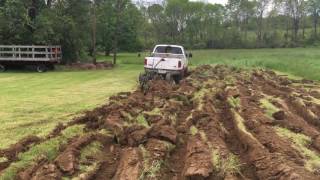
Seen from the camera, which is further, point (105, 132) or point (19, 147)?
point (105, 132)

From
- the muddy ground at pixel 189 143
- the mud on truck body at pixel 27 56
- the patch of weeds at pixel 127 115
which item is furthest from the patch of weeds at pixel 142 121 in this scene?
the mud on truck body at pixel 27 56

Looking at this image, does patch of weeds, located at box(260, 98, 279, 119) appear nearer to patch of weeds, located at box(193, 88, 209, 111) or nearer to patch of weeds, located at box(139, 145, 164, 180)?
patch of weeds, located at box(193, 88, 209, 111)

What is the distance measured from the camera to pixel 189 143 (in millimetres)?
9070

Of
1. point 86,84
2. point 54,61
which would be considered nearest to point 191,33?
point 54,61

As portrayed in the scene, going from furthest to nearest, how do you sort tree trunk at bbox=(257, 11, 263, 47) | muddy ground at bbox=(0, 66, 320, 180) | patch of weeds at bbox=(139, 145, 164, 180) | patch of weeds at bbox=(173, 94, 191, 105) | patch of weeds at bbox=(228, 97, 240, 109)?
tree trunk at bbox=(257, 11, 263, 47), patch of weeds at bbox=(173, 94, 191, 105), patch of weeds at bbox=(228, 97, 240, 109), muddy ground at bbox=(0, 66, 320, 180), patch of weeds at bbox=(139, 145, 164, 180)

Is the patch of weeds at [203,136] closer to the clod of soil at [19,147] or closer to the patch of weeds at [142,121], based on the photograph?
the patch of weeds at [142,121]

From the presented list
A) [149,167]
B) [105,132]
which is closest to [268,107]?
[105,132]

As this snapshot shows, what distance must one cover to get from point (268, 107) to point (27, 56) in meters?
22.7

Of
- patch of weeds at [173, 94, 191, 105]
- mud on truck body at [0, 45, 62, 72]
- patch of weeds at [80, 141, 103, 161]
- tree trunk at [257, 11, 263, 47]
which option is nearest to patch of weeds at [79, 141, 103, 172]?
patch of weeds at [80, 141, 103, 161]

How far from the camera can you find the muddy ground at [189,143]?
720 cm

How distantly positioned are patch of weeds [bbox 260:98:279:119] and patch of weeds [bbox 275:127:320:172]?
7.25 feet

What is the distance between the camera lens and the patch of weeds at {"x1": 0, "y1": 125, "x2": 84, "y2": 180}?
7.56m

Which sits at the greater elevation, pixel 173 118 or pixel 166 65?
pixel 166 65

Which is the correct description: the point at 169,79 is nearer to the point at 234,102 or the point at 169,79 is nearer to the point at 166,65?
the point at 166,65
